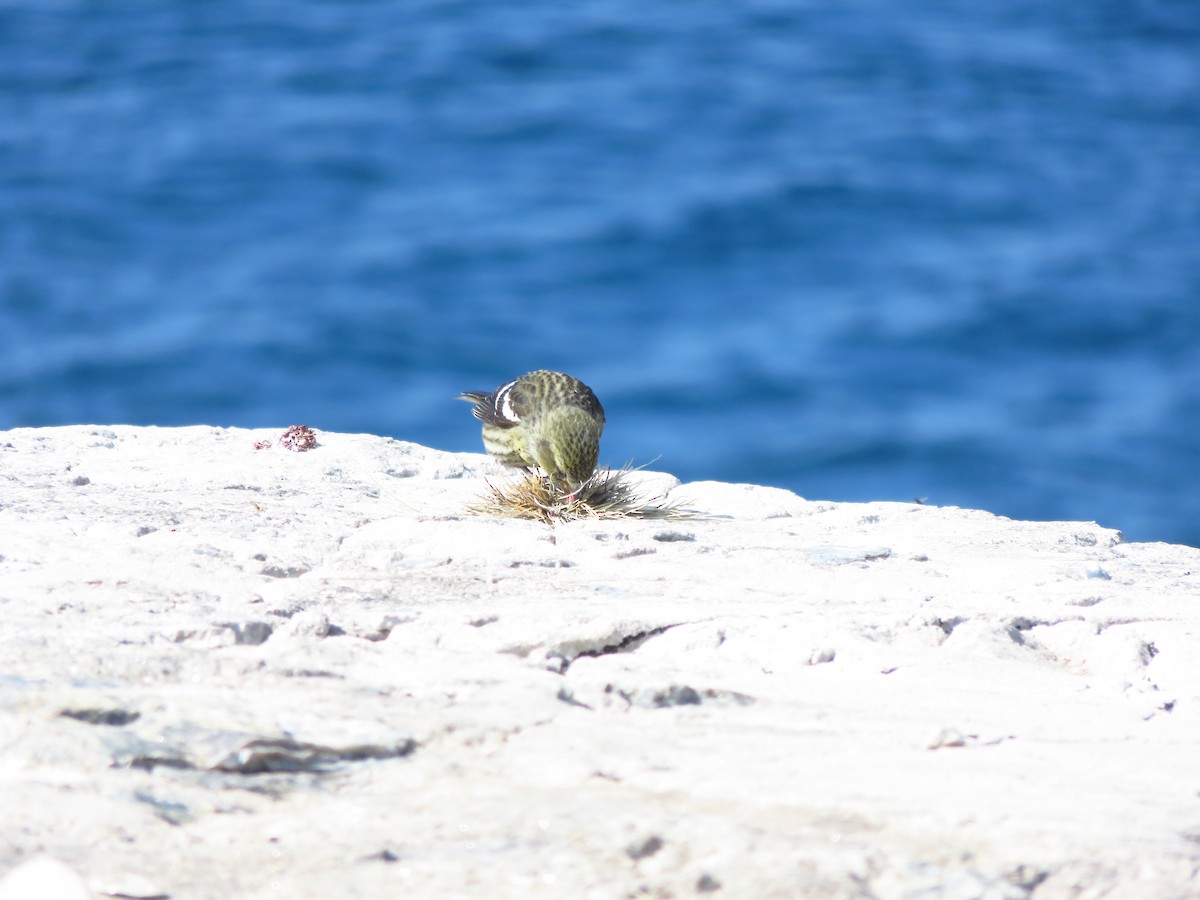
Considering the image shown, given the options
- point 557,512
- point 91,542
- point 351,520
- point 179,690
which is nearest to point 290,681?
point 179,690

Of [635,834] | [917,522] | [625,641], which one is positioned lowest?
[635,834]

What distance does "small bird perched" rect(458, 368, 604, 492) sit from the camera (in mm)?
5551

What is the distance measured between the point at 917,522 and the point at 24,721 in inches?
150

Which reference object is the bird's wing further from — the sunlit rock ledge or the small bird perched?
the sunlit rock ledge

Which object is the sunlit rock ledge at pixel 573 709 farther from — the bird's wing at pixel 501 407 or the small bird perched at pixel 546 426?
the bird's wing at pixel 501 407

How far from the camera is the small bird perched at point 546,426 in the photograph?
5551 mm

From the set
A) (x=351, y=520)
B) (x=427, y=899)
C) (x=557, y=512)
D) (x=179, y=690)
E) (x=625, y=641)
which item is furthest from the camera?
(x=557, y=512)

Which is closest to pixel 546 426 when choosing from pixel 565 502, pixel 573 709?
pixel 565 502

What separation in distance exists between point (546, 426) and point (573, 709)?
108 inches

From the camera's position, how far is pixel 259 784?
8.85ft

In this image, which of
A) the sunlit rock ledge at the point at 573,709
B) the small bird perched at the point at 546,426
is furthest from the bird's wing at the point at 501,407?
the sunlit rock ledge at the point at 573,709

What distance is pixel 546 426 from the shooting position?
572cm

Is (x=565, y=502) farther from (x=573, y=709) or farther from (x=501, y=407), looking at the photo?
(x=573, y=709)

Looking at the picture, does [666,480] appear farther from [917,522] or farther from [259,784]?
[259,784]
